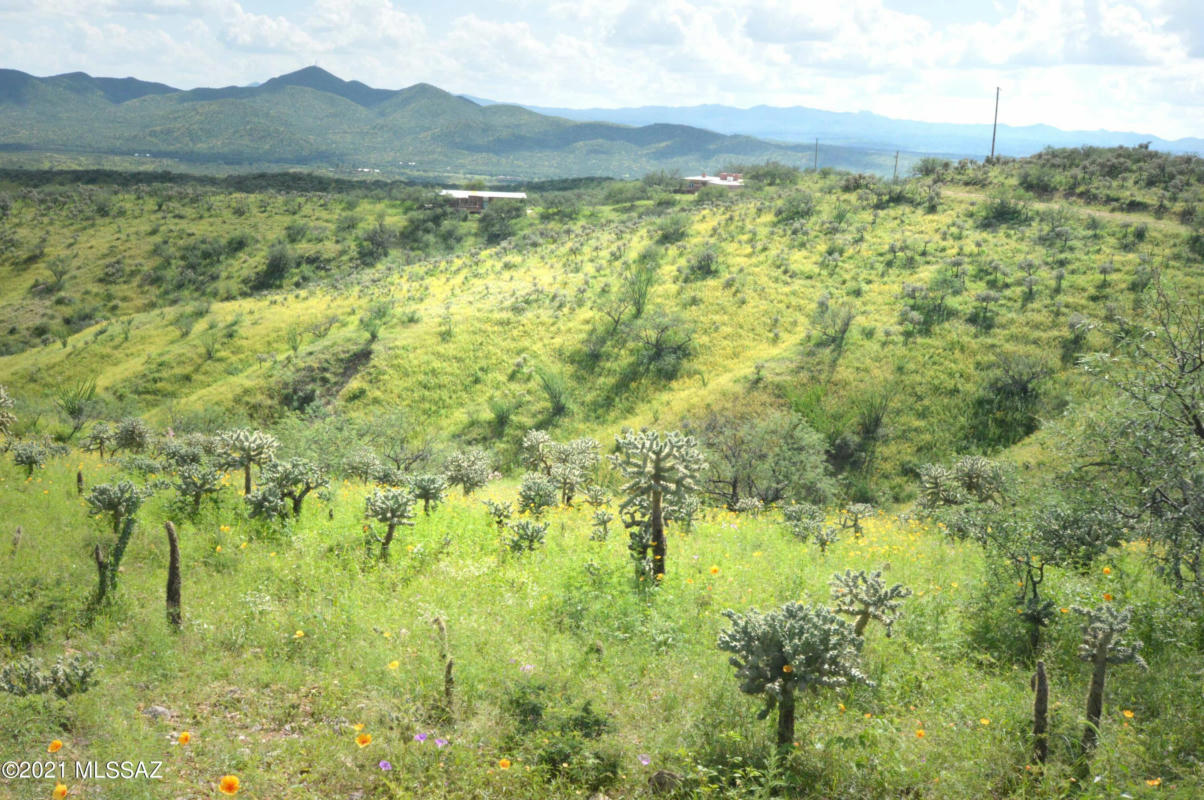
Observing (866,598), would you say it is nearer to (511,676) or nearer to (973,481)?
(511,676)

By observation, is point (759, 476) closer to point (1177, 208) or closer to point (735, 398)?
point (735, 398)

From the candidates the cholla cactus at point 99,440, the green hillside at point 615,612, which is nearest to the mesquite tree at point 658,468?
the green hillside at point 615,612

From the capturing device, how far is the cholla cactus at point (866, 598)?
274 inches

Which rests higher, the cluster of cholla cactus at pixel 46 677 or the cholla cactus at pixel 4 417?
the cholla cactus at pixel 4 417

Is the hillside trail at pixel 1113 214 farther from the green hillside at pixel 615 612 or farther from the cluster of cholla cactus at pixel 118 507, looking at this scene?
the cluster of cholla cactus at pixel 118 507

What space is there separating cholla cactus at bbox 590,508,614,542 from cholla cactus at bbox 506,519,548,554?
0.88m

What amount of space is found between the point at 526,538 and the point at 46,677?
229 inches

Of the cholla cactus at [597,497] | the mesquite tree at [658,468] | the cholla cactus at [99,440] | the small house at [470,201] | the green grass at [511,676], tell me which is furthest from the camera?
Answer: the small house at [470,201]

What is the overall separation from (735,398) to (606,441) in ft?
24.6

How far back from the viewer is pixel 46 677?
20.0ft

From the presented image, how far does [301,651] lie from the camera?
287 inches

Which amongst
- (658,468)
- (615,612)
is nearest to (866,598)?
(615,612)

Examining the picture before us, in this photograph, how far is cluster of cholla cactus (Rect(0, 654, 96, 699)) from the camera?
6.01m

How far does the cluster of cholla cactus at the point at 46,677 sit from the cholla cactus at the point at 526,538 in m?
5.31
